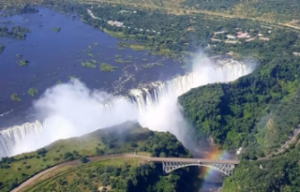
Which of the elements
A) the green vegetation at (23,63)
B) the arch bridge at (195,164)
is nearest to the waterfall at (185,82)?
the arch bridge at (195,164)

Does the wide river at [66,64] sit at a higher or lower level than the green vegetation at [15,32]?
lower

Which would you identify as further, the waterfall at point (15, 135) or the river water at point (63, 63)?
the river water at point (63, 63)

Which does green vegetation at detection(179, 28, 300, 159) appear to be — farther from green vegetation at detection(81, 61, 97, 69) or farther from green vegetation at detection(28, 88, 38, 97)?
green vegetation at detection(28, 88, 38, 97)

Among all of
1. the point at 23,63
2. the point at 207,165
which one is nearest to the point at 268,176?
the point at 207,165

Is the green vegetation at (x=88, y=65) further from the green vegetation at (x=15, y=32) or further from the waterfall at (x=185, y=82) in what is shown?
the green vegetation at (x=15, y=32)

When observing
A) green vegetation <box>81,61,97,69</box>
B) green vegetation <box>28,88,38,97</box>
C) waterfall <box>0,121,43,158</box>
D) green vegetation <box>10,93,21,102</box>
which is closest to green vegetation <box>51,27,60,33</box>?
green vegetation <box>81,61,97,69</box>

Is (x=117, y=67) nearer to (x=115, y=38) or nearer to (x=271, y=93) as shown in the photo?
(x=115, y=38)

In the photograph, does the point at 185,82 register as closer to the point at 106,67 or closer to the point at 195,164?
the point at 106,67

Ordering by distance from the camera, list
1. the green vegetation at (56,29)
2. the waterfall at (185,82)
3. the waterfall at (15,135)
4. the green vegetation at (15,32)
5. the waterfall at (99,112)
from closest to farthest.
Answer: the waterfall at (15,135)
the waterfall at (99,112)
the waterfall at (185,82)
the green vegetation at (15,32)
the green vegetation at (56,29)
